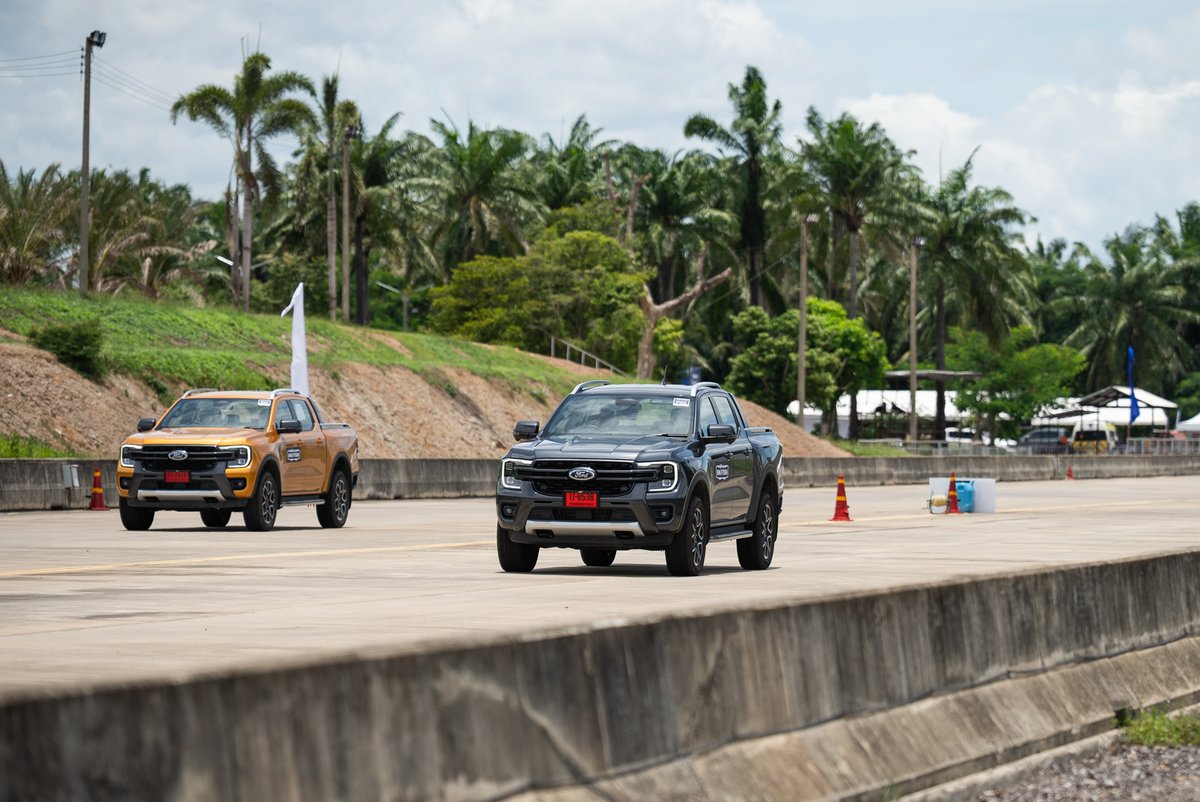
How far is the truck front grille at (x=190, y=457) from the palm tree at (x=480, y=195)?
63764 mm

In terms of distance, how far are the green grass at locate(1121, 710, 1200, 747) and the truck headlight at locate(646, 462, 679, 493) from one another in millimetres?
5996

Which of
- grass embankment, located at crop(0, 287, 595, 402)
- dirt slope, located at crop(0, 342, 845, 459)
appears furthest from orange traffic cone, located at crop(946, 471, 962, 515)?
grass embankment, located at crop(0, 287, 595, 402)

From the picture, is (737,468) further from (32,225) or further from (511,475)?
(32,225)

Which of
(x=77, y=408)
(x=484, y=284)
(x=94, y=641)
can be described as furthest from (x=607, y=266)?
(x=94, y=641)

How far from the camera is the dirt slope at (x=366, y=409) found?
4419cm

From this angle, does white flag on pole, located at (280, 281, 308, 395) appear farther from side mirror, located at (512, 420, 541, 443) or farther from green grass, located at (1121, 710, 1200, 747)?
green grass, located at (1121, 710, 1200, 747)

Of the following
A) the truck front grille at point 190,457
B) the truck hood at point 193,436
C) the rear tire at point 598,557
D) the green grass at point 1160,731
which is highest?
the truck hood at point 193,436

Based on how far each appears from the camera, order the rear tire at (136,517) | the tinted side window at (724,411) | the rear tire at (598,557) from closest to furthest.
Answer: the tinted side window at (724,411)
the rear tire at (598,557)
the rear tire at (136,517)

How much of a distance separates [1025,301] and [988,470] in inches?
2651

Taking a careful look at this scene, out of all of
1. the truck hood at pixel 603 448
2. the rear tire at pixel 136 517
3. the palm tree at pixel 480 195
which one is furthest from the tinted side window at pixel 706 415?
the palm tree at pixel 480 195

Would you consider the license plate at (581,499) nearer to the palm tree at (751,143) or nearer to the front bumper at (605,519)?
the front bumper at (605,519)

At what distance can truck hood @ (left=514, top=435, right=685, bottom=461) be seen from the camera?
1661cm

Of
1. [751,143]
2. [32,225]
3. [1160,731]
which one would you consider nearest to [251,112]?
[32,225]

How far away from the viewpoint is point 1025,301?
4884 inches
